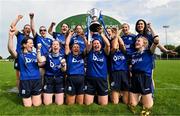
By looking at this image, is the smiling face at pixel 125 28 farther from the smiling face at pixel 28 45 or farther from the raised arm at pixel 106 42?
the smiling face at pixel 28 45

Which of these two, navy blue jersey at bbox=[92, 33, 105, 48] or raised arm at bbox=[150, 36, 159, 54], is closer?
raised arm at bbox=[150, 36, 159, 54]

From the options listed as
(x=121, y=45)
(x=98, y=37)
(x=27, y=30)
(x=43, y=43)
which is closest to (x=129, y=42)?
(x=121, y=45)

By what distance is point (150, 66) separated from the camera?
9.07 meters

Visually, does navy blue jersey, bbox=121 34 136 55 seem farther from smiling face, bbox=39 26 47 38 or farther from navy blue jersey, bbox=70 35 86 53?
smiling face, bbox=39 26 47 38

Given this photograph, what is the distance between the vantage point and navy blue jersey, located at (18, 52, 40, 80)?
9.56m

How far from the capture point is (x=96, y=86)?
31.2 ft

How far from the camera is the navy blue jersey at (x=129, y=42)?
9.64 m

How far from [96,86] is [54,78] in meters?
1.17

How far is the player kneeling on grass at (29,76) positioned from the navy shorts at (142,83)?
262 centimetres

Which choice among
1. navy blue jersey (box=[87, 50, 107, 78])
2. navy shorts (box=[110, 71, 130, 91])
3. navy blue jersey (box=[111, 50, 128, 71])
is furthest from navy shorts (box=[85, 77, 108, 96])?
navy blue jersey (box=[111, 50, 128, 71])

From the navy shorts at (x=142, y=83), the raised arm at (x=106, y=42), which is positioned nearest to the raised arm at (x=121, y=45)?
the raised arm at (x=106, y=42)

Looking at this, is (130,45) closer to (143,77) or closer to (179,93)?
(143,77)

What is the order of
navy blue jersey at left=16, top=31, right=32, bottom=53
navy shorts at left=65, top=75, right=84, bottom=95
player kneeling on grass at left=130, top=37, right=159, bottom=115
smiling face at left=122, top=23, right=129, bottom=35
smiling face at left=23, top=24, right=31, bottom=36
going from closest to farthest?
1. player kneeling on grass at left=130, top=37, right=159, bottom=115
2. navy shorts at left=65, top=75, right=84, bottom=95
3. smiling face at left=122, top=23, right=129, bottom=35
4. smiling face at left=23, top=24, right=31, bottom=36
5. navy blue jersey at left=16, top=31, right=32, bottom=53

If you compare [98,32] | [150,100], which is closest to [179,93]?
[150,100]
